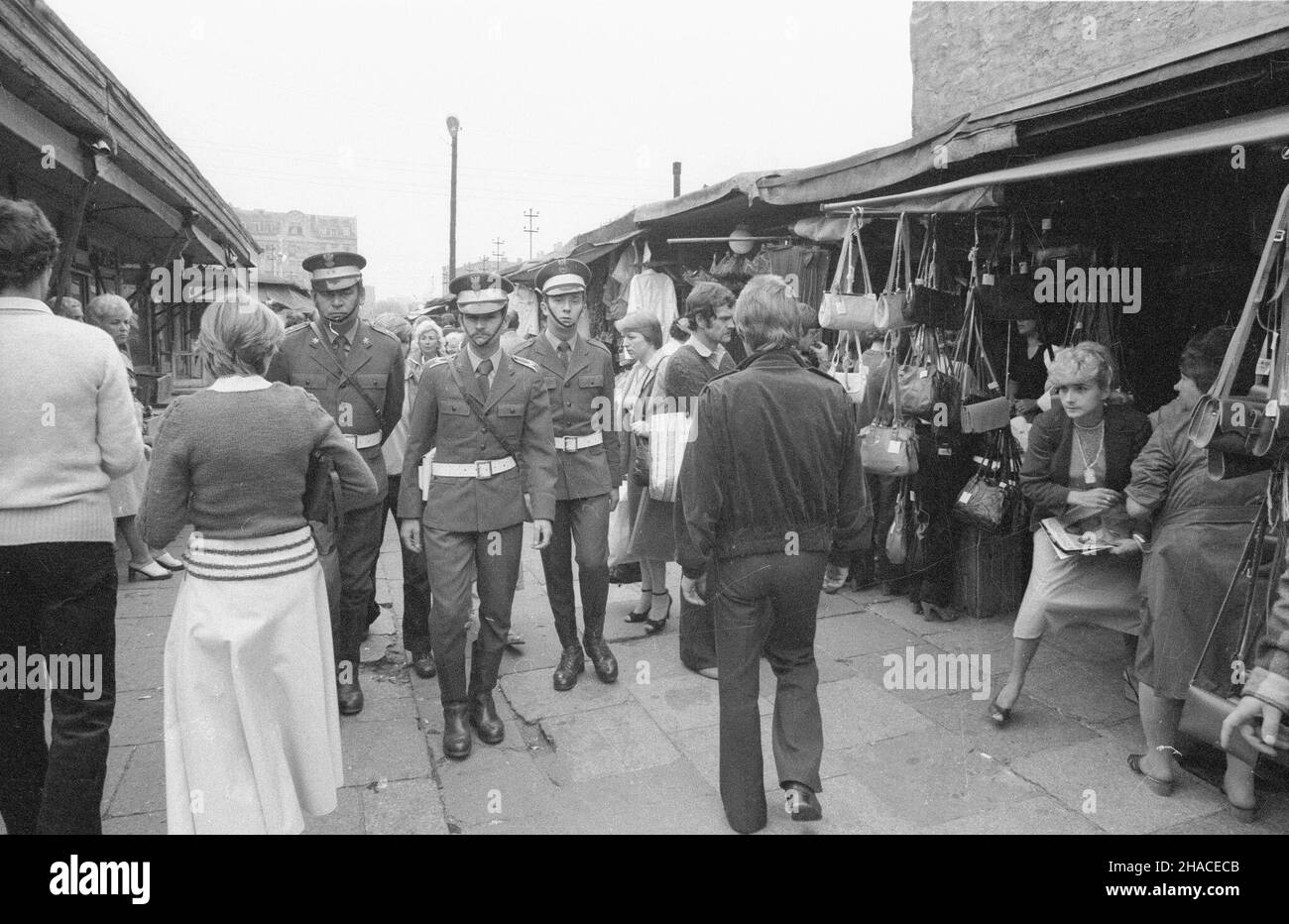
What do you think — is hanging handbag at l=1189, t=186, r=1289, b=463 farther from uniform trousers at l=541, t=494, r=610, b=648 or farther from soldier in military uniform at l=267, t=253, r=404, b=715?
soldier in military uniform at l=267, t=253, r=404, b=715

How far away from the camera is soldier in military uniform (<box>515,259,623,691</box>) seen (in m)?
4.50

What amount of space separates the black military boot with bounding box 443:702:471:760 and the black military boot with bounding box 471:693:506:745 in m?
0.07

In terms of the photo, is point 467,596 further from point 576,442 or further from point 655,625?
point 655,625

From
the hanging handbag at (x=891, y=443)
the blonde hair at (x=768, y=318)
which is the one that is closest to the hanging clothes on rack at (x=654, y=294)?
the hanging handbag at (x=891, y=443)

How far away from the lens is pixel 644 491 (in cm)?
515

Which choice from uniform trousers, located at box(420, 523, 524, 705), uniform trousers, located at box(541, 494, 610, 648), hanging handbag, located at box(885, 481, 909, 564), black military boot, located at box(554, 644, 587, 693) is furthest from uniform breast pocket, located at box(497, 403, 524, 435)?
hanging handbag, located at box(885, 481, 909, 564)

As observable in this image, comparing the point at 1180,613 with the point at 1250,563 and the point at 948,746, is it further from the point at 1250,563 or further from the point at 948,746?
the point at 948,746

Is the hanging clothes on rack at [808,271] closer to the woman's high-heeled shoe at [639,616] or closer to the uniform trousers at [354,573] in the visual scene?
the woman's high-heeled shoe at [639,616]

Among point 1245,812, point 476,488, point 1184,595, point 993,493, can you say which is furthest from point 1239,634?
point 476,488

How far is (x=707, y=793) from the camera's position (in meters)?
3.47

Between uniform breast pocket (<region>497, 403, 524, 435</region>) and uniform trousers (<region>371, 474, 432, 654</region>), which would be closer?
uniform breast pocket (<region>497, 403, 524, 435</region>)

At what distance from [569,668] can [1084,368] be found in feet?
8.98

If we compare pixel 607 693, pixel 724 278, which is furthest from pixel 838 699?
pixel 724 278

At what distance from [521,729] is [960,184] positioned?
3202 mm
